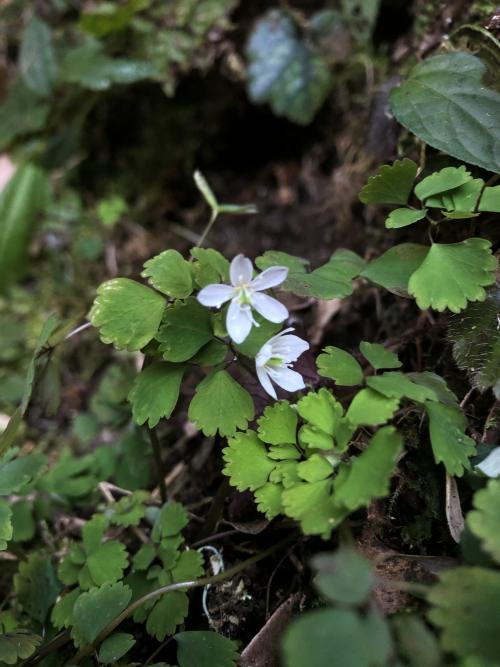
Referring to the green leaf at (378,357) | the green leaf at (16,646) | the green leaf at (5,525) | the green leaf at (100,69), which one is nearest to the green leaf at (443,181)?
the green leaf at (378,357)

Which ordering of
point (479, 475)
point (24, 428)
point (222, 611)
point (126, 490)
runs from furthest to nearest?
point (24, 428), point (126, 490), point (222, 611), point (479, 475)

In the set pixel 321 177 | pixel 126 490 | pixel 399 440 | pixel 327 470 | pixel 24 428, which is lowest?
pixel 24 428

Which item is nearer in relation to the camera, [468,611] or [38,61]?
[468,611]

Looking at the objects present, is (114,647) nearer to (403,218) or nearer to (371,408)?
(371,408)

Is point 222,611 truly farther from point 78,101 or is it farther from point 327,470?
point 78,101

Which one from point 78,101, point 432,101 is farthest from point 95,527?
point 78,101

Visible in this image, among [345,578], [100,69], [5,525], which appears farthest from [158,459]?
[100,69]

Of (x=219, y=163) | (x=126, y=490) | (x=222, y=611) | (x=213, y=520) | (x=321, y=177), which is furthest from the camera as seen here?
(x=219, y=163)
